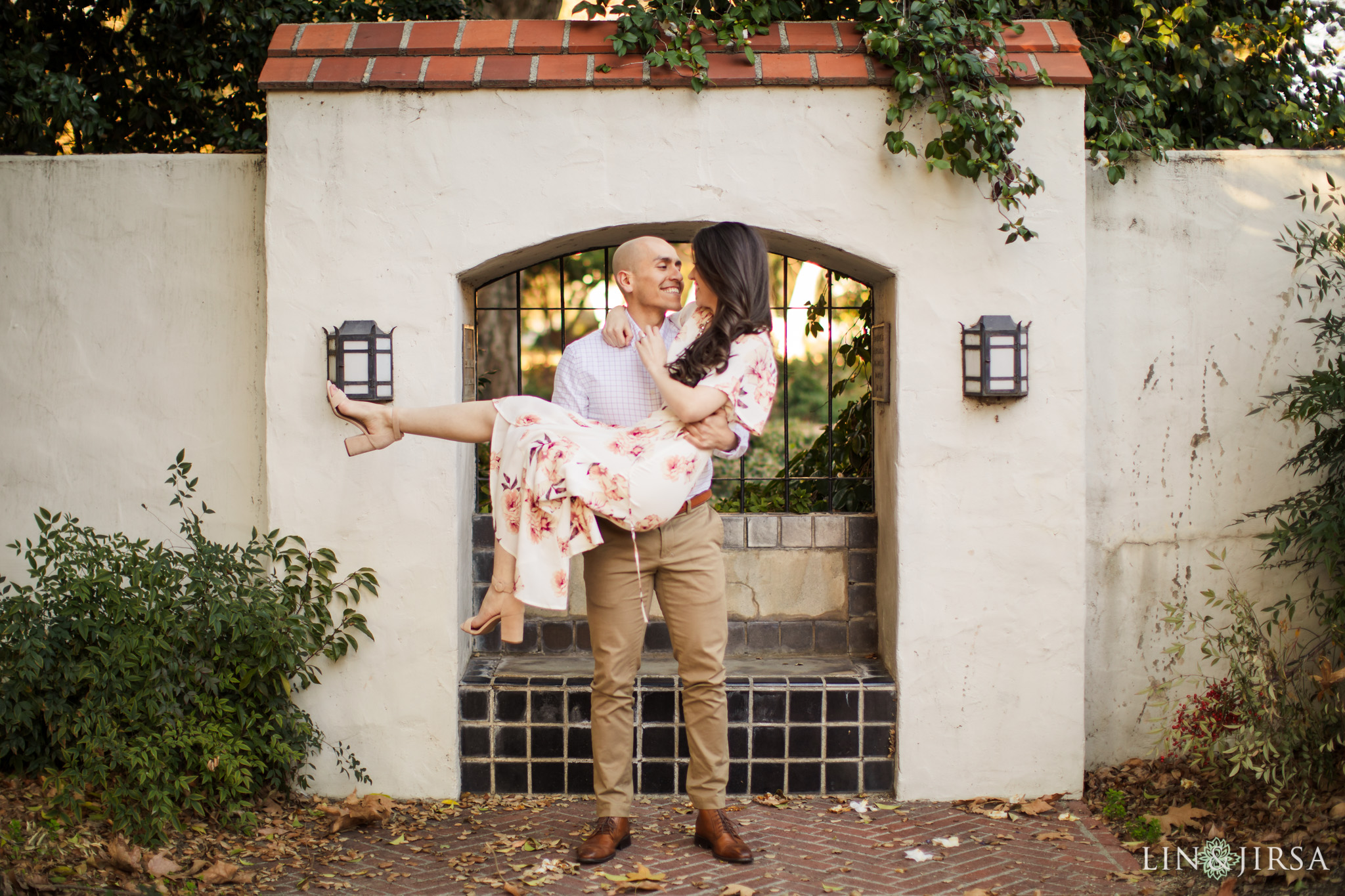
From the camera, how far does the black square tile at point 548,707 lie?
418 cm

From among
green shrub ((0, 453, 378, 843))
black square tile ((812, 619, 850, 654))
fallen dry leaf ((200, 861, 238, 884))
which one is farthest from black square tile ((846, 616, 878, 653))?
fallen dry leaf ((200, 861, 238, 884))

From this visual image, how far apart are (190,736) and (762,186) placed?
295 cm

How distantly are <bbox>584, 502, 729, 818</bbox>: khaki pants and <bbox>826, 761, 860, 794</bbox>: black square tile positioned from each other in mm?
768

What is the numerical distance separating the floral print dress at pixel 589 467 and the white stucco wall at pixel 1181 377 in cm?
182

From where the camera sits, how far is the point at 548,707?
4.18 meters

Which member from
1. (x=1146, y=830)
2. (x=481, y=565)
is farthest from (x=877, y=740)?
(x=481, y=565)

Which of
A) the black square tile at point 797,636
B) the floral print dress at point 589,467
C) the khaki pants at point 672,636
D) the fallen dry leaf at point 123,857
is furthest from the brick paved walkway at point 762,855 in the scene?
the floral print dress at point 589,467

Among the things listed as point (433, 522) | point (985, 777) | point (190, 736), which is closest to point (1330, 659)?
point (985, 777)

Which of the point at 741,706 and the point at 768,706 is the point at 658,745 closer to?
the point at 741,706

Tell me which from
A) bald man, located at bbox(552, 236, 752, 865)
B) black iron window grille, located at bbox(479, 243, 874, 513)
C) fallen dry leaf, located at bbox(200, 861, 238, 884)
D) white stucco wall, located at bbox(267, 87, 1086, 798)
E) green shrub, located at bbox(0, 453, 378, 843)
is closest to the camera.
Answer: fallen dry leaf, located at bbox(200, 861, 238, 884)

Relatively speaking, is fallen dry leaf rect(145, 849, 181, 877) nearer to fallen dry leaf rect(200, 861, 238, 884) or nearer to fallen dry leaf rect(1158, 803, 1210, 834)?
fallen dry leaf rect(200, 861, 238, 884)

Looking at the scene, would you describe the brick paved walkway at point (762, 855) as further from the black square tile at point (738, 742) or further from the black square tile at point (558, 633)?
the black square tile at point (558, 633)

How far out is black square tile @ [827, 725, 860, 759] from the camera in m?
4.18

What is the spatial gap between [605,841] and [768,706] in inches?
36.8
